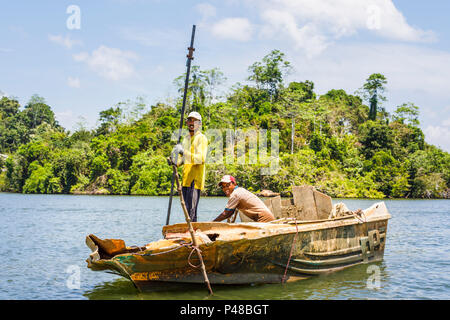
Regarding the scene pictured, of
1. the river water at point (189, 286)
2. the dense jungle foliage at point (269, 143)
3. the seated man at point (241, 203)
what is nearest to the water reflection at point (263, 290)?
the river water at point (189, 286)

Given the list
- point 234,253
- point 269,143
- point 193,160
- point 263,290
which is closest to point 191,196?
point 193,160

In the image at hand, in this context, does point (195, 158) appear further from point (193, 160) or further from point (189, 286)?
point (189, 286)

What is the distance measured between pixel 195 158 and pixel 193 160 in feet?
0.20

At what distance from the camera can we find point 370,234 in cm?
954

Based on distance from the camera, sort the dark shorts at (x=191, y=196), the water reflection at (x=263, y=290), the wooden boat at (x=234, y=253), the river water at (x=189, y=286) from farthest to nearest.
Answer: the dark shorts at (x=191, y=196) → the river water at (x=189, y=286) → the water reflection at (x=263, y=290) → the wooden boat at (x=234, y=253)

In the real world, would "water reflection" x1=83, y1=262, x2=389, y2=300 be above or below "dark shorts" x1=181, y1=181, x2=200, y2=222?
below

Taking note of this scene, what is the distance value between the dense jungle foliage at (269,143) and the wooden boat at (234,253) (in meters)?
35.6

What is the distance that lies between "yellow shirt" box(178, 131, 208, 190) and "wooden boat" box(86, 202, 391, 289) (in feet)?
2.58

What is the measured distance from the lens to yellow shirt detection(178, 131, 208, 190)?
23.9 feet

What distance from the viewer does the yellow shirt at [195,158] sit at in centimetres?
729

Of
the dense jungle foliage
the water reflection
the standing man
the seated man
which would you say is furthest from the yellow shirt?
the dense jungle foliage

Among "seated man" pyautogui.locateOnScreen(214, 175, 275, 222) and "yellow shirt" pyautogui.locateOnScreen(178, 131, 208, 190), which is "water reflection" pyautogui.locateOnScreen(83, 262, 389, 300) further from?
"yellow shirt" pyautogui.locateOnScreen(178, 131, 208, 190)

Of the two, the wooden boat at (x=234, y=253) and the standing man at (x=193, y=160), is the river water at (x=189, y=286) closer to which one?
the wooden boat at (x=234, y=253)
